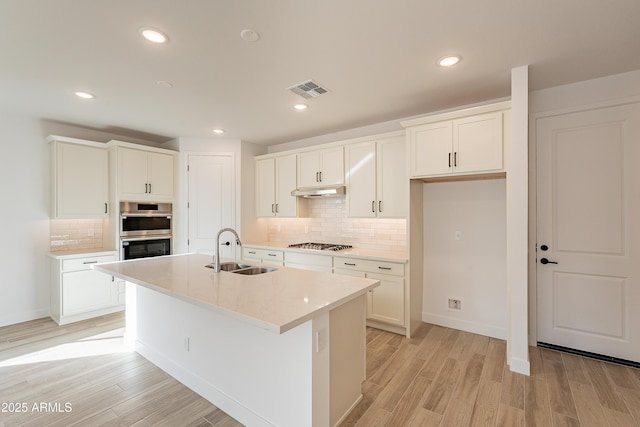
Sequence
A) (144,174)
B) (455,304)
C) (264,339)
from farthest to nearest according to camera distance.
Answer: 1. (144,174)
2. (455,304)
3. (264,339)

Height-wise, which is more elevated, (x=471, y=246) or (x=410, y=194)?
(x=410, y=194)

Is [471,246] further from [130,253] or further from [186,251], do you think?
[130,253]

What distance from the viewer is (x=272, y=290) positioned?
194cm

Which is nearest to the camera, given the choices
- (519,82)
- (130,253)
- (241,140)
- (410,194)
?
(519,82)

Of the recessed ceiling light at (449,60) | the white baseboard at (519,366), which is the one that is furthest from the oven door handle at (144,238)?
the white baseboard at (519,366)

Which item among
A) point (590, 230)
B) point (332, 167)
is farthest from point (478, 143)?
point (332, 167)

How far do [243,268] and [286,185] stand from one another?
2163 millimetres

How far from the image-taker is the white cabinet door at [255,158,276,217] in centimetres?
496

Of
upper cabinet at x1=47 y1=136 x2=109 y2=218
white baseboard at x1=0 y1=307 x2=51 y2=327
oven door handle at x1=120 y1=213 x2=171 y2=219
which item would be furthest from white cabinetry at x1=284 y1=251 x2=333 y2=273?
white baseboard at x1=0 y1=307 x2=51 y2=327

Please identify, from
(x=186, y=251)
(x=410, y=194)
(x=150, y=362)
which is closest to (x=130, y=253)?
(x=186, y=251)

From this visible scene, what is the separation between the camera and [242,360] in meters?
2.01

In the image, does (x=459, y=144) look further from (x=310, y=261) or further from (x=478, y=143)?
(x=310, y=261)

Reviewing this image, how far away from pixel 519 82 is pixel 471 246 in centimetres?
177

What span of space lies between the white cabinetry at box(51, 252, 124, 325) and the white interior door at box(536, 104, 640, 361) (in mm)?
5299
